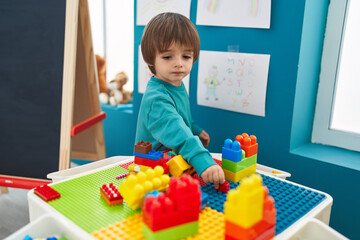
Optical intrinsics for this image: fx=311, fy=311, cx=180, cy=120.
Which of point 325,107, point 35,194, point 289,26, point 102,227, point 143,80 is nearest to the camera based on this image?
point 102,227

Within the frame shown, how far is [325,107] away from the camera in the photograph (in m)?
1.17

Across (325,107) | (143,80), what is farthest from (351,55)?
(143,80)

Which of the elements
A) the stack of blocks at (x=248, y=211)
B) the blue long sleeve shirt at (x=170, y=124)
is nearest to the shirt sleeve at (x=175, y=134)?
the blue long sleeve shirt at (x=170, y=124)

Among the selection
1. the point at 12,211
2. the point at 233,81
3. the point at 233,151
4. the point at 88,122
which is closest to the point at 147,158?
the point at 233,151

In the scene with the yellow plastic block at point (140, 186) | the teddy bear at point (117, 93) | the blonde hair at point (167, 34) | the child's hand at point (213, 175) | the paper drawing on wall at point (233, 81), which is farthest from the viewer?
the teddy bear at point (117, 93)

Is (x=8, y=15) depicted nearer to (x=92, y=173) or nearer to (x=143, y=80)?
(x=143, y=80)

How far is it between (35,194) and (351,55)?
1110 millimetres

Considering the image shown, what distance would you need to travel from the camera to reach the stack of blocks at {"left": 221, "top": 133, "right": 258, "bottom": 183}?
80cm

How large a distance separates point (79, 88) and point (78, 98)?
0.05 meters

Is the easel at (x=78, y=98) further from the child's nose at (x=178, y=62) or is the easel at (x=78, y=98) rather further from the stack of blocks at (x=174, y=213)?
the stack of blocks at (x=174, y=213)

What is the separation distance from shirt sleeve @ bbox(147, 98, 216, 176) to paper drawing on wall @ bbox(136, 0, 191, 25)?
571 millimetres

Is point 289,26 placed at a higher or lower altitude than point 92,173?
higher

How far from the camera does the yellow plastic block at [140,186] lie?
65cm

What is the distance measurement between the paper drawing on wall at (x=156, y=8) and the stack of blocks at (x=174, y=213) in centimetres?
93
